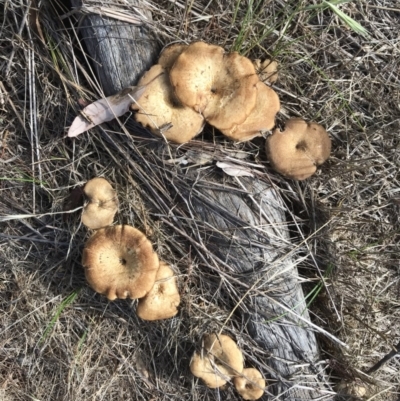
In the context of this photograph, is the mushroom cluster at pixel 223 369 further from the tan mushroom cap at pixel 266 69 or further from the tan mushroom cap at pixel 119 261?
the tan mushroom cap at pixel 266 69

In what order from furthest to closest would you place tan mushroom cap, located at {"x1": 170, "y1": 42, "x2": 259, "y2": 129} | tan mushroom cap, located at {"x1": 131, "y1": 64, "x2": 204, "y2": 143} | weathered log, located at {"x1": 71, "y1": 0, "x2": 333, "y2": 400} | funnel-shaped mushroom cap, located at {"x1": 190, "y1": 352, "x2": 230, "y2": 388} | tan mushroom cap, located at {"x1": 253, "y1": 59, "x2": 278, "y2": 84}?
1. funnel-shaped mushroom cap, located at {"x1": 190, "y1": 352, "x2": 230, "y2": 388}
2. weathered log, located at {"x1": 71, "y1": 0, "x2": 333, "y2": 400}
3. tan mushroom cap, located at {"x1": 253, "y1": 59, "x2": 278, "y2": 84}
4. tan mushroom cap, located at {"x1": 131, "y1": 64, "x2": 204, "y2": 143}
5. tan mushroom cap, located at {"x1": 170, "y1": 42, "x2": 259, "y2": 129}

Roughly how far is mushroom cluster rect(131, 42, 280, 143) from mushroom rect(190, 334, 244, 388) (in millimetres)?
1410

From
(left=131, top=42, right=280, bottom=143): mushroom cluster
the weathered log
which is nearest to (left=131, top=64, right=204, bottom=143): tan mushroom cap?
(left=131, top=42, right=280, bottom=143): mushroom cluster

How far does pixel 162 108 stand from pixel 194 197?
2.21 feet

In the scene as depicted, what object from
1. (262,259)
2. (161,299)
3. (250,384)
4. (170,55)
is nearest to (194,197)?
(262,259)

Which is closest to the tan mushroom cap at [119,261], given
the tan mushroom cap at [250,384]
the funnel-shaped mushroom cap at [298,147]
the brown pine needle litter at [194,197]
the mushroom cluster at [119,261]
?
the mushroom cluster at [119,261]

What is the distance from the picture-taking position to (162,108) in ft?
9.09

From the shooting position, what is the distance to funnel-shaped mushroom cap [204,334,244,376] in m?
3.12

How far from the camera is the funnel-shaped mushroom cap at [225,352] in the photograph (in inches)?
123

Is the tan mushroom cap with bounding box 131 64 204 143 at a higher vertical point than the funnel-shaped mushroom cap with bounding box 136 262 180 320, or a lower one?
higher

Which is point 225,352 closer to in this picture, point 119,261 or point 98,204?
point 119,261

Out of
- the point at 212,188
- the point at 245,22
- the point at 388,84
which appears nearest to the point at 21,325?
the point at 212,188

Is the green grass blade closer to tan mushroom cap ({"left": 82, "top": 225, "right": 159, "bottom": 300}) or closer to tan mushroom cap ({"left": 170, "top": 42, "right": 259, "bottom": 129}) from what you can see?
tan mushroom cap ({"left": 82, "top": 225, "right": 159, "bottom": 300})

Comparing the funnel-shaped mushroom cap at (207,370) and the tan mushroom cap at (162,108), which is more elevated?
the tan mushroom cap at (162,108)
